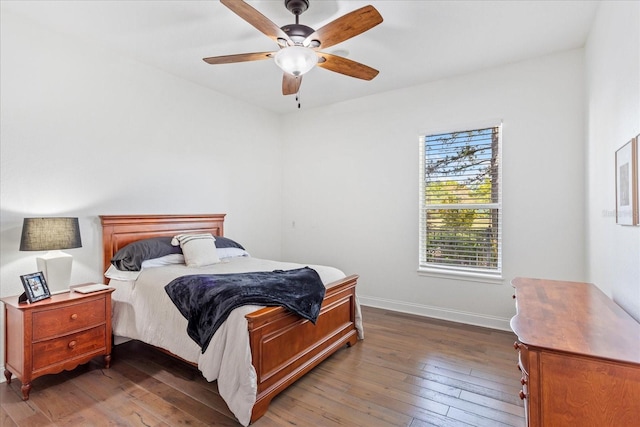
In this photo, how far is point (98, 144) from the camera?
121 inches

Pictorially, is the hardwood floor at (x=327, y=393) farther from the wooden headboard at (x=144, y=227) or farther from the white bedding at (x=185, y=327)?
the wooden headboard at (x=144, y=227)

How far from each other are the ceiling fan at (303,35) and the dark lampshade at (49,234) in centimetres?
166

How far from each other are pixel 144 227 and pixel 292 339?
2033 mm

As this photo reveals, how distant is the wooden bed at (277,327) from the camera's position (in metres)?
2.07

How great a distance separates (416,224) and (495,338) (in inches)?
57.6

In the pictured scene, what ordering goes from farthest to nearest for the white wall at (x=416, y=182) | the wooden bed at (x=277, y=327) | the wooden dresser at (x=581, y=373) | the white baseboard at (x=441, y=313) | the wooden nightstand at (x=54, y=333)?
the white baseboard at (x=441, y=313)
the white wall at (x=416, y=182)
the wooden nightstand at (x=54, y=333)
the wooden bed at (x=277, y=327)
the wooden dresser at (x=581, y=373)

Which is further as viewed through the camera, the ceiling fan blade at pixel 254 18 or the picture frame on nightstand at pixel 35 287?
the picture frame on nightstand at pixel 35 287

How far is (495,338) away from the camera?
10.7 ft

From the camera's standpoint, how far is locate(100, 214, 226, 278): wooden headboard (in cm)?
308

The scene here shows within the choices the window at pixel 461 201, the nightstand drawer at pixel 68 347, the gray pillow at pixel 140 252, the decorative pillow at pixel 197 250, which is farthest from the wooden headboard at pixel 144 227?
the window at pixel 461 201

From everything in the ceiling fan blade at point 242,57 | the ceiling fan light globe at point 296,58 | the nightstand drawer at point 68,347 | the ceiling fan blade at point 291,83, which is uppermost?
the ceiling fan blade at point 242,57

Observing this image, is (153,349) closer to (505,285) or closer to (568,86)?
(505,285)

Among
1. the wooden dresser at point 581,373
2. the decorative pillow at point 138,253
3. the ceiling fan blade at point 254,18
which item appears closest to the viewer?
the wooden dresser at point 581,373

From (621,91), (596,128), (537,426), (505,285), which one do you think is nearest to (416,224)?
(505,285)
